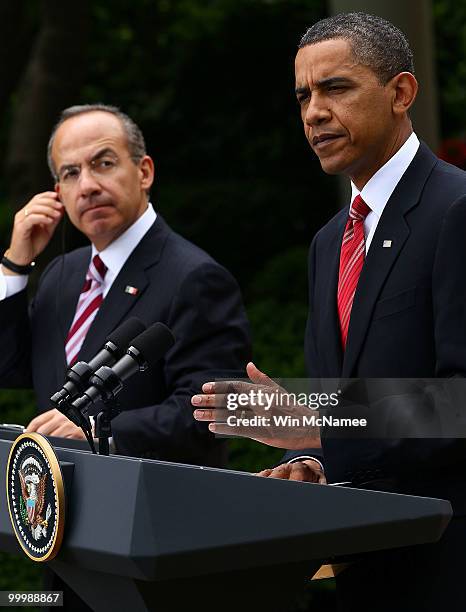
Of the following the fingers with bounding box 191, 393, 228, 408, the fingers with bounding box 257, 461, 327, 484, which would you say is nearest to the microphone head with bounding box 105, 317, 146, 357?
the fingers with bounding box 191, 393, 228, 408

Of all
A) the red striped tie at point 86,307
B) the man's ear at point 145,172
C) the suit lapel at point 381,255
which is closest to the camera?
the suit lapel at point 381,255

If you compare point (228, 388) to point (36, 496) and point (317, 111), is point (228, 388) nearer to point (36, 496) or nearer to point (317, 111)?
point (36, 496)

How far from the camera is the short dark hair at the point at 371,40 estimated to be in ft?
9.66

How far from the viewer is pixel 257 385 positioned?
2.60 meters

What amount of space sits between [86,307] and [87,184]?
1.49 feet

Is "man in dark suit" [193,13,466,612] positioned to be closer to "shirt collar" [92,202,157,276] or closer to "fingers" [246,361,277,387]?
"fingers" [246,361,277,387]

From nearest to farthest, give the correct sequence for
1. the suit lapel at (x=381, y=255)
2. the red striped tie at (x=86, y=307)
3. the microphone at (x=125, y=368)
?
the microphone at (x=125, y=368) < the suit lapel at (x=381, y=255) < the red striped tie at (x=86, y=307)

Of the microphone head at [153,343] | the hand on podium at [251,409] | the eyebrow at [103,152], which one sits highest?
the eyebrow at [103,152]

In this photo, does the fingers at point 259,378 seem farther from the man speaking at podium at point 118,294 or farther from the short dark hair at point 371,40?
the man speaking at podium at point 118,294

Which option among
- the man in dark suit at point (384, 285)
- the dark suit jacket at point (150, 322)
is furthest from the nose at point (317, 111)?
the dark suit jacket at point (150, 322)

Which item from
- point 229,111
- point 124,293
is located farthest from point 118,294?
point 229,111

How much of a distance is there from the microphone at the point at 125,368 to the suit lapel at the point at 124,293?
138 centimetres

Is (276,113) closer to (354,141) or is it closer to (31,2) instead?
(31,2)

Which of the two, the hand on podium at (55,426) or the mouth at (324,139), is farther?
the hand on podium at (55,426)
